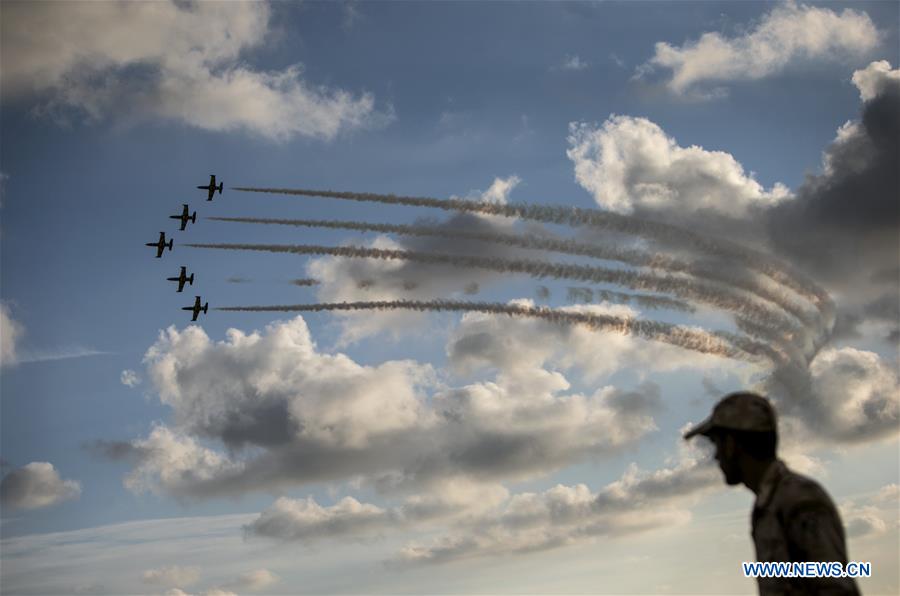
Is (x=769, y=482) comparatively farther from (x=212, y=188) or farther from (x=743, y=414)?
(x=212, y=188)

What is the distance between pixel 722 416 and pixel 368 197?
115 metres

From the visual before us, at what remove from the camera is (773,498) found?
13.8 metres

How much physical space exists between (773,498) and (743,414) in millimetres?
1320

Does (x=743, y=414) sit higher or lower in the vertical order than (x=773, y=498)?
higher

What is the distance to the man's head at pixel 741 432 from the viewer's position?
14.3 metres

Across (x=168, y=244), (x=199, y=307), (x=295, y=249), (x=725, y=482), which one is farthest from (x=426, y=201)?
(x=725, y=482)

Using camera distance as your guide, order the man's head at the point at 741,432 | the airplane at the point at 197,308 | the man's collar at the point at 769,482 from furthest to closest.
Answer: the airplane at the point at 197,308
the man's head at the point at 741,432
the man's collar at the point at 769,482

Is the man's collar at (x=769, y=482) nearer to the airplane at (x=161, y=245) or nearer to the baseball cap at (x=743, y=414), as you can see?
the baseball cap at (x=743, y=414)

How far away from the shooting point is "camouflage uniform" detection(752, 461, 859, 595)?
42.8ft

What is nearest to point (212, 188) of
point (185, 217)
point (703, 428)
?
point (185, 217)

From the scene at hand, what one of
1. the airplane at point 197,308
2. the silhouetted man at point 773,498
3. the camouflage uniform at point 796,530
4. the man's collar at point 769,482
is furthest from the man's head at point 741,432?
the airplane at point 197,308

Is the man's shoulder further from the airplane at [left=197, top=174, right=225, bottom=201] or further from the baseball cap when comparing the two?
the airplane at [left=197, top=174, right=225, bottom=201]

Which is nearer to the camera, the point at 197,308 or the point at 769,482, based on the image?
the point at 769,482

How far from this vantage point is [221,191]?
583 ft
